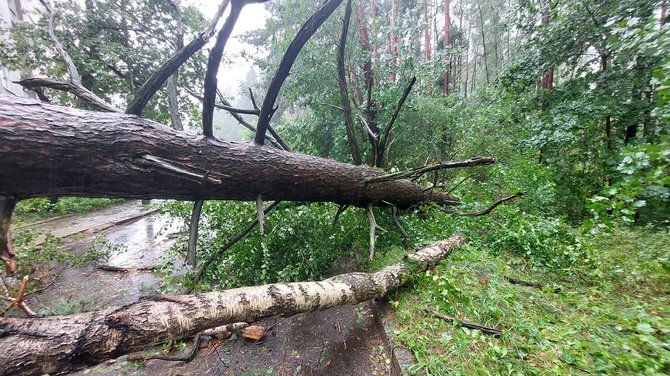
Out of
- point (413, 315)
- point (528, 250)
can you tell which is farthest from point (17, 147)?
point (528, 250)

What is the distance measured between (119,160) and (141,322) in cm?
91

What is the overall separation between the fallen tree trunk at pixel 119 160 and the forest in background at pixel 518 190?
0.81 m

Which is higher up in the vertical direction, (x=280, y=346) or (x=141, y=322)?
(x=141, y=322)

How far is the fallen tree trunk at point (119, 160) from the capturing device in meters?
1.24

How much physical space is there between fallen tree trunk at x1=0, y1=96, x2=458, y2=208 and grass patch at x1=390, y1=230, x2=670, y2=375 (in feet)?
5.27

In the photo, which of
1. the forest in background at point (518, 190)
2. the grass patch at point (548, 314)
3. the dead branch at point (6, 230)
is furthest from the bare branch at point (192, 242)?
the grass patch at point (548, 314)

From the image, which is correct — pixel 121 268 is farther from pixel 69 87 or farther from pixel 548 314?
pixel 548 314

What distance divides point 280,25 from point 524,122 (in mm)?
6794

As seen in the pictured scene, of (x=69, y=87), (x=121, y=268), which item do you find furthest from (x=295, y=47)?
(x=121, y=268)

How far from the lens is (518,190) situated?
8.62ft

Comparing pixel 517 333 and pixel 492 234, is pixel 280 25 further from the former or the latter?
pixel 517 333

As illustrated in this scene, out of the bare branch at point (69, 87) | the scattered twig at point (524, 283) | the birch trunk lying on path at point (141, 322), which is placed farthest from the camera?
the scattered twig at point (524, 283)

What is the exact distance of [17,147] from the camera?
1.19 meters

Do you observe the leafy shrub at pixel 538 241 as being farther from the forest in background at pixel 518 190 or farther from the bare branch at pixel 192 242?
the bare branch at pixel 192 242
